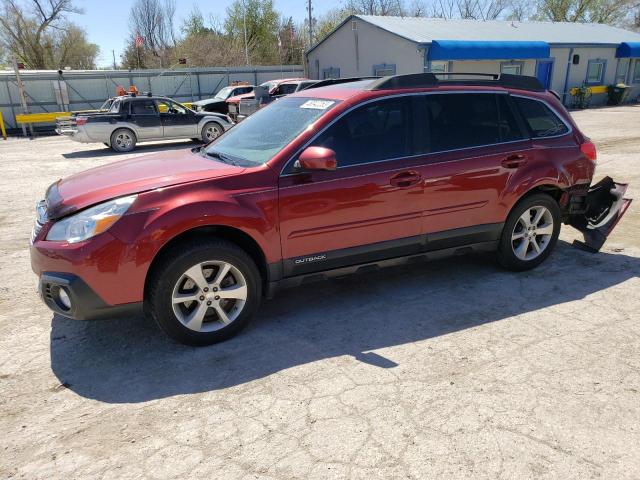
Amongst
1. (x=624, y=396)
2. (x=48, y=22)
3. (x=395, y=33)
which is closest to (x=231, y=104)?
(x=395, y=33)

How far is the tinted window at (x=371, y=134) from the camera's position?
3.90 metres

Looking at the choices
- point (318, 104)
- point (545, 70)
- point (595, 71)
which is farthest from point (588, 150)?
point (595, 71)

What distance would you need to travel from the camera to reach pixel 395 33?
22.8 m

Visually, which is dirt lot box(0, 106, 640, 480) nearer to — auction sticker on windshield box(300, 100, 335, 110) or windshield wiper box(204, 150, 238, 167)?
windshield wiper box(204, 150, 238, 167)

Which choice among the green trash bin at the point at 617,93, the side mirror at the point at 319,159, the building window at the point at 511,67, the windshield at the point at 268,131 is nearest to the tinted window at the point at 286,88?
the building window at the point at 511,67

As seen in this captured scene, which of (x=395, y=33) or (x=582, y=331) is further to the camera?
(x=395, y=33)

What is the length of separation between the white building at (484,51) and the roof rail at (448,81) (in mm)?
18188

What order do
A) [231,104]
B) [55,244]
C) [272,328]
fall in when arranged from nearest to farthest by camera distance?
1. [55,244]
2. [272,328]
3. [231,104]

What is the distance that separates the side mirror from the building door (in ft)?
86.5

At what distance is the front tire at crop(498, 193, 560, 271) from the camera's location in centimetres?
473

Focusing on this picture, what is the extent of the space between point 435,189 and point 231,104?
16.8 m

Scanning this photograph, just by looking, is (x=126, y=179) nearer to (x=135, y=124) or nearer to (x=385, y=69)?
(x=135, y=124)

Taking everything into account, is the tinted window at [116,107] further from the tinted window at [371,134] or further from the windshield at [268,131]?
the tinted window at [371,134]

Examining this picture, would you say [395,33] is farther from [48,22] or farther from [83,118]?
[48,22]
